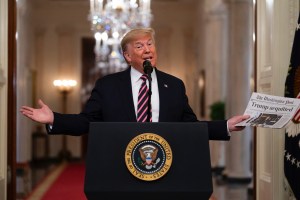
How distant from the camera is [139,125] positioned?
312 cm

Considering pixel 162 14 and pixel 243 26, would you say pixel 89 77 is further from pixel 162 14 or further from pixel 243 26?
pixel 243 26

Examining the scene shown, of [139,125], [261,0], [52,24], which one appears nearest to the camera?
[139,125]

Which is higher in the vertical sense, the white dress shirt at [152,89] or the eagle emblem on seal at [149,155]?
the white dress shirt at [152,89]

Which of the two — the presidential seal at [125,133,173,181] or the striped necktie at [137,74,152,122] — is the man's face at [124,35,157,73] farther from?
the presidential seal at [125,133,173,181]

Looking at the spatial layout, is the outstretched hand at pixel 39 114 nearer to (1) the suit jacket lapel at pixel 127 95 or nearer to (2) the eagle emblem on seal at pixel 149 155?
(1) the suit jacket lapel at pixel 127 95

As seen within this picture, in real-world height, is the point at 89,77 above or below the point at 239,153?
above

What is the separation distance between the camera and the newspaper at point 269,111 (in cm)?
364

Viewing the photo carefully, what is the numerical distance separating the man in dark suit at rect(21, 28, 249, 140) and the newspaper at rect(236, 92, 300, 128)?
64mm

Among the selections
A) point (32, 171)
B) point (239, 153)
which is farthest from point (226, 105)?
point (32, 171)

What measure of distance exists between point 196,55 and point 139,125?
46.2ft

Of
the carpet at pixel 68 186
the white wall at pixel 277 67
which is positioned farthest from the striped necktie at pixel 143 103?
the carpet at pixel 68 186

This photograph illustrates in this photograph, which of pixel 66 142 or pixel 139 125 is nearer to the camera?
pixel 139 125

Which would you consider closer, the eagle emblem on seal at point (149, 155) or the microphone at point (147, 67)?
the eagle emblem on seal at point (149, 155)

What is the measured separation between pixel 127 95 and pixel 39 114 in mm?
618
